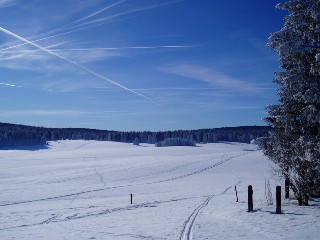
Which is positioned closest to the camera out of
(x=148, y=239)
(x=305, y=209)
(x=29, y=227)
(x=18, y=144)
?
(x=148, y=239)

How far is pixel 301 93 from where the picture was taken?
16266 millimetres

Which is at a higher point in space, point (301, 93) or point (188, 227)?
point (301, 93)

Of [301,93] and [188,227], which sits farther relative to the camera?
[301,93]

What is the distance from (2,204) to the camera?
29250 millimetres

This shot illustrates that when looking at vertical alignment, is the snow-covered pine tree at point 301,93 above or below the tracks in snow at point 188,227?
above

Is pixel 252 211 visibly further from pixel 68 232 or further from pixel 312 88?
pixel 68 232

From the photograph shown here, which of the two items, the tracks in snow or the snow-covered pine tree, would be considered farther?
the snow-covered pine tree

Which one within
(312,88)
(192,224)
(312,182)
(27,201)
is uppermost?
(312,88)

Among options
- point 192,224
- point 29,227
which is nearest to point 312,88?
point 192,224

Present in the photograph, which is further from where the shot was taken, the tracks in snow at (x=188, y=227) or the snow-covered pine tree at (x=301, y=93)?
the snow-covered pine tree at (x=301, y=93)

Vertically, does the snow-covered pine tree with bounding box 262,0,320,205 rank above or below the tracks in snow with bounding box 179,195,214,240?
above

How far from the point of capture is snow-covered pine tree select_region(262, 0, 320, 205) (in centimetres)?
1599

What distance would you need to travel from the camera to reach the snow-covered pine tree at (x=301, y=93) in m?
16.0

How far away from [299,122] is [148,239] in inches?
379
